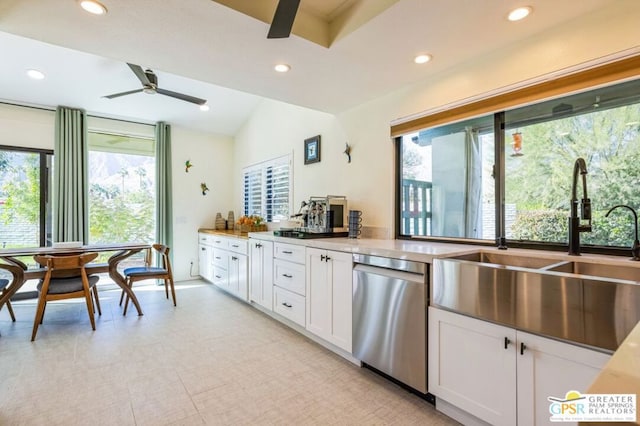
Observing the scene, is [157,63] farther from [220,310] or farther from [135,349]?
[220,310]

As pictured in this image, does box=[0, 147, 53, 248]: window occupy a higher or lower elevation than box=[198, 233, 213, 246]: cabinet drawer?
higher

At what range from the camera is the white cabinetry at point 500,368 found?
1375 millimetres

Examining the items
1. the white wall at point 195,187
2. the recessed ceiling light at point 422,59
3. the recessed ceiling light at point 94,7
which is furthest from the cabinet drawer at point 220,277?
the recessed ceiling light at point 422,59

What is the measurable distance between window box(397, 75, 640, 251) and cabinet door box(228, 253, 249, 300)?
2139mm

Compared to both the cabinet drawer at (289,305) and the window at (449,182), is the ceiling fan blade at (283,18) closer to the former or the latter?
the window at (449,182)

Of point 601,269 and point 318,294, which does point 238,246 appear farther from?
point 601,269

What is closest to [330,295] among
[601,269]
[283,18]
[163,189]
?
[601,269]

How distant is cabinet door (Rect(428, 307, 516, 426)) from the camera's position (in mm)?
1553

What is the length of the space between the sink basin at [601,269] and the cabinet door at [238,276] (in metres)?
3.24

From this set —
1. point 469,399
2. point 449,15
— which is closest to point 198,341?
point 469,399

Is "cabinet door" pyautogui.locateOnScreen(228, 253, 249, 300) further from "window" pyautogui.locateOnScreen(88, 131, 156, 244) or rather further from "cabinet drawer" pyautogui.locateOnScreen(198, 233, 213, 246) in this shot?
"window" pyautogui.locateOnScreen(88, 131, 156, 244)

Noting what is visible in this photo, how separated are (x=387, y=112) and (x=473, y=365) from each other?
2.24 meters

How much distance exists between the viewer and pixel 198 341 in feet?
9.51

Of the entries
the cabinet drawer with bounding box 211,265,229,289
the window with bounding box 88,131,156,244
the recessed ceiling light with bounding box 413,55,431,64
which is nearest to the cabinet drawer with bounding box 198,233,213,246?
the cabinet drawer with bounding box 211,265,229,289
